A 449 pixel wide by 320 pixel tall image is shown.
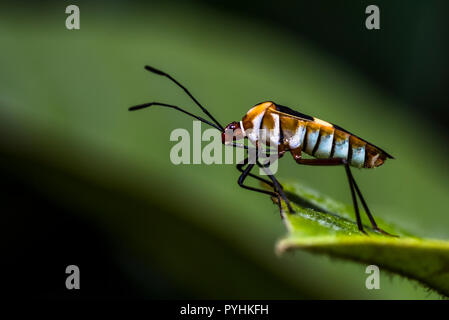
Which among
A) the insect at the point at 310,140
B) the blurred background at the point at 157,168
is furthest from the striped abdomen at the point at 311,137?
the blurred background at the point at 157,168

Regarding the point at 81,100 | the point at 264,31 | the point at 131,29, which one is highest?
the point at 264,31

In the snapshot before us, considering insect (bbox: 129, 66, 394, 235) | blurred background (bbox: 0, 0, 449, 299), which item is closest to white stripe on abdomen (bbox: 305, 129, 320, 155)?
insect (bbox: 129, 66, 394, 235)

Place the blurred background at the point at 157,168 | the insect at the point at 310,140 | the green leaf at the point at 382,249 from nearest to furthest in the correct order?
the green leaf at the point at 382,249 → the insect at the point at 310,140 → the blurred background at the point at 157,168

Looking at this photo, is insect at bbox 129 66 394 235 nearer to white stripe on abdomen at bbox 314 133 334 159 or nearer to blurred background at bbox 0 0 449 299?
white stripe on abdomen at bbox 314 133 334 159

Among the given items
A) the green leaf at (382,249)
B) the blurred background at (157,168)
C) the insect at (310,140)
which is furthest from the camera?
the blurred background at (157,168)

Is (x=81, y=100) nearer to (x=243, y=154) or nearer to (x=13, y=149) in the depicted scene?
(x=13, y=149)

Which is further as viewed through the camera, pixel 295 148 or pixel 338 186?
pixel 338 186

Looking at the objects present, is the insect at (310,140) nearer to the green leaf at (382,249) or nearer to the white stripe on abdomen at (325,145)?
the white stripe on abdomen at (325,145)
